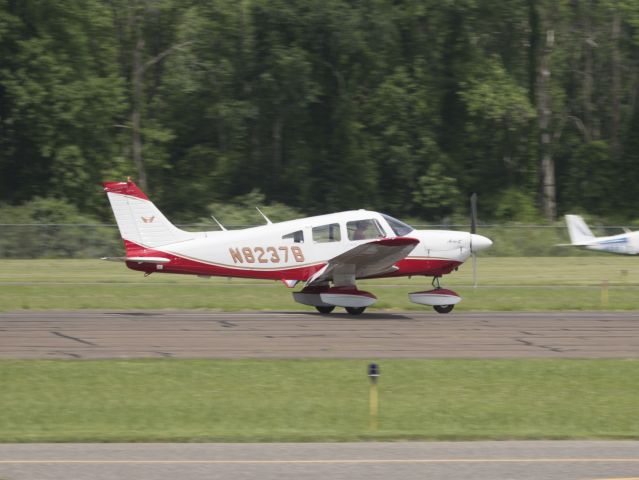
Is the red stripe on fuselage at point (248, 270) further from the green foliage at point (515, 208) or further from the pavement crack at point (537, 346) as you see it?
the green foliage at point (515, 208)

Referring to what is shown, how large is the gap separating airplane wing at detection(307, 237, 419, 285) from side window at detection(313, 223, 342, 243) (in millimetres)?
678

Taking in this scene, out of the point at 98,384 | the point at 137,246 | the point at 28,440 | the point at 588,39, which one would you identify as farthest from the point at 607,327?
the point at 588,39

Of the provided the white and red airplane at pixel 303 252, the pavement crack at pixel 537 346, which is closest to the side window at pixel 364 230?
the white and red airplane at pixel 303 252

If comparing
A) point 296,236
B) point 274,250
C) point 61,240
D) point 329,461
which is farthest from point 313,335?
point 61,240

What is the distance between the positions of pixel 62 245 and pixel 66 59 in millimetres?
13169

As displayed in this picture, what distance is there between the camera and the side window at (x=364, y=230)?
24844 millimetres

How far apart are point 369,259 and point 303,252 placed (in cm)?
155

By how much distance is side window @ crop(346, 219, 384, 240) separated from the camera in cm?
2484

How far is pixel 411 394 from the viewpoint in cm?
1426

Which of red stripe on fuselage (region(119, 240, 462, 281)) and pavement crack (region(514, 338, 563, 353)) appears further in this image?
red stripe on fuselage (region(119, 240, 462, 281))

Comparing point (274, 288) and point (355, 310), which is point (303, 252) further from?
point (274, 288)

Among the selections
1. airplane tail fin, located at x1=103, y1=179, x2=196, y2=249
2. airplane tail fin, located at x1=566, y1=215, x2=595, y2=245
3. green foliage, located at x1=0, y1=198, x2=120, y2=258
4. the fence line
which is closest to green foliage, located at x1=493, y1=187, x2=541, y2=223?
airplane tail fin, located at x1=566, y1=215, x2=595, y2=245

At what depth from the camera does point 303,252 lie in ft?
82.3

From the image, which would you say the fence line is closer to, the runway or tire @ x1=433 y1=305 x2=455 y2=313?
tire @ x1=433 y1=305 x2=455 y2=313
